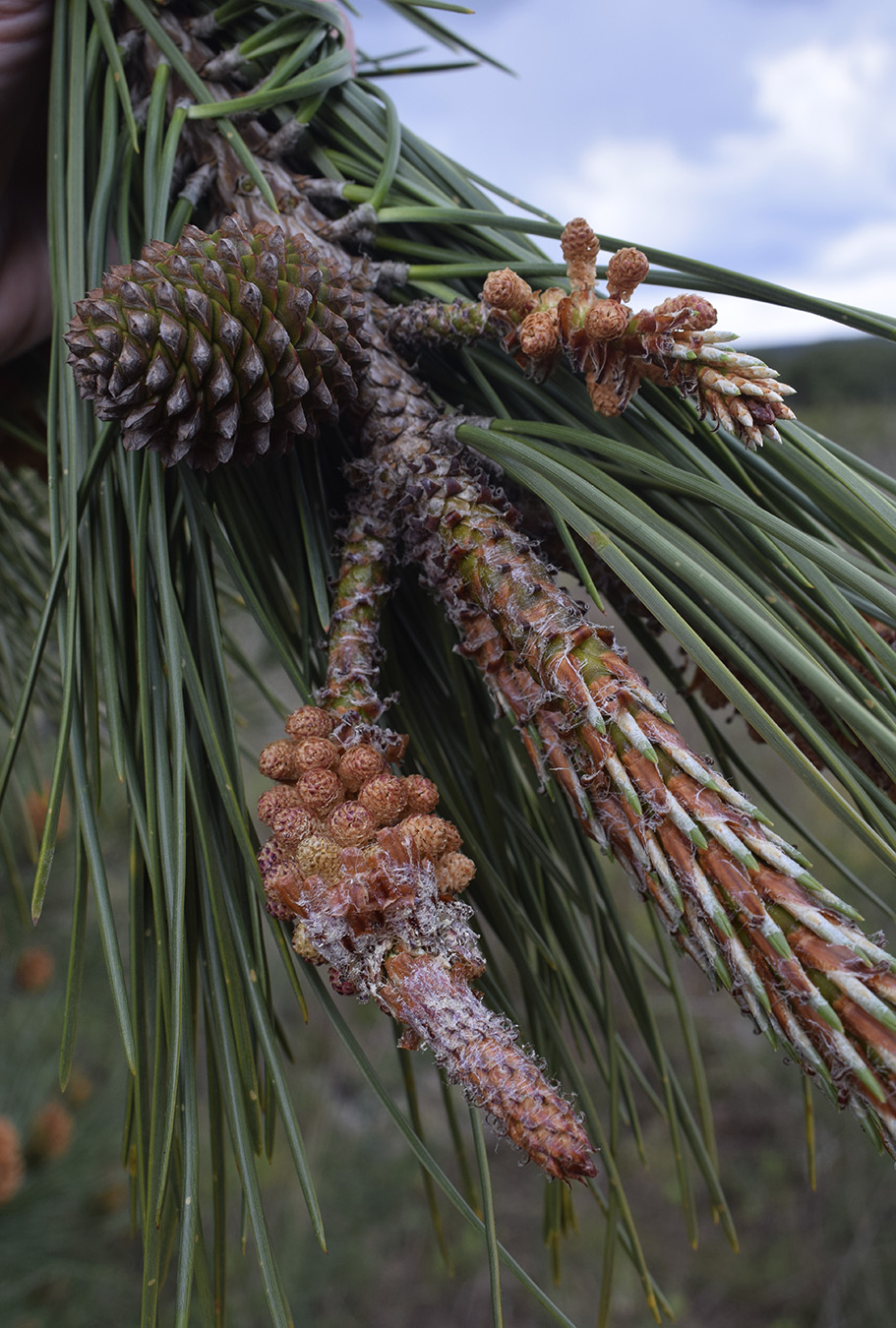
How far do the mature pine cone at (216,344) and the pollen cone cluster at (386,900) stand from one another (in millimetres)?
104

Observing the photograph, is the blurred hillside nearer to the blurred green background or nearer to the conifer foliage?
the blurred green background

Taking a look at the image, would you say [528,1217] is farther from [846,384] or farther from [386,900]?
[846,384]

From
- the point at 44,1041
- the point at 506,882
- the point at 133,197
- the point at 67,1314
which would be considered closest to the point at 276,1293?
the point at 506,882

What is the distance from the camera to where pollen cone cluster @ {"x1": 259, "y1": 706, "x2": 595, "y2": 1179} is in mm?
232

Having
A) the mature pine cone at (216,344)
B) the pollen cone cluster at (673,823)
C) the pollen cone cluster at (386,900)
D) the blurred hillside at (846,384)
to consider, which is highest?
the blurred hillside at (846,384)

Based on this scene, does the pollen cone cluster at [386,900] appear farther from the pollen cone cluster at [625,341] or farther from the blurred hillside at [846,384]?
the blurred hillside at [846,384]


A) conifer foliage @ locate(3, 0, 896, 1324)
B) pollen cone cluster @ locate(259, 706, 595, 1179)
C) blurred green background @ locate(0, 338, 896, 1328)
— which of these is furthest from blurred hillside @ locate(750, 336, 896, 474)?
pollen cone cluster @ locate(259, 706, 595, 1179)

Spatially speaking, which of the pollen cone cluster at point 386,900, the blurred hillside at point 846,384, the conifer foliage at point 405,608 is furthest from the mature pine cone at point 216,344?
the blurred hillside at point 846,384

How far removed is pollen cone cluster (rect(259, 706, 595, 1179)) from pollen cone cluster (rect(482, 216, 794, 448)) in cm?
15

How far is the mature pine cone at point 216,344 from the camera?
0.91ft

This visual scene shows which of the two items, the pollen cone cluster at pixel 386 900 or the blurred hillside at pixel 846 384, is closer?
the pollen cone cluster at pixel 386 900

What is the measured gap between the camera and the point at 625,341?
28cm

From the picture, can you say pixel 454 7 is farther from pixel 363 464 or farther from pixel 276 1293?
pixel 276 1293

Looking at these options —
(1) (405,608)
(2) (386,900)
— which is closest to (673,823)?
(2) (386,900)
